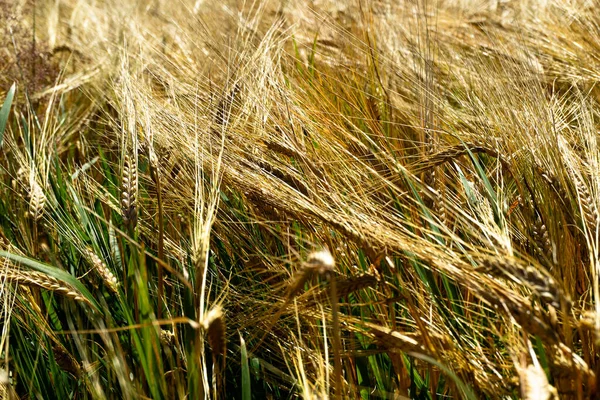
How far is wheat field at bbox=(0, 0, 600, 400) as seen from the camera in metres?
0.74

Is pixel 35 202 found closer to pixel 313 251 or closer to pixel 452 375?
pixel 313 251

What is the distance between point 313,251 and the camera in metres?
0.85

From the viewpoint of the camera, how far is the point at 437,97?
1.22 metres

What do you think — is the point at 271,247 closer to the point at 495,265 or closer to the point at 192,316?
the point at 192,316

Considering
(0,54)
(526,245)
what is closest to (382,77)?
(526,245)

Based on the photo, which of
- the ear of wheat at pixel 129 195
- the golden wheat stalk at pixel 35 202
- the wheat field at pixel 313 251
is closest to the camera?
the wheat field at pixel 313 251

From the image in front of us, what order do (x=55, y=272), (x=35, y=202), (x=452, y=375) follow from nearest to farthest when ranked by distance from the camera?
(x=452, y=375) < (x=55, y=272) < (x=35, y=202)

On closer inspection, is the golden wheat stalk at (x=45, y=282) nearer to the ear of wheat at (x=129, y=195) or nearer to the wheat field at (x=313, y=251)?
the wheat field at (x=313, y=251)

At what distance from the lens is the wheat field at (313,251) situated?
74 cm

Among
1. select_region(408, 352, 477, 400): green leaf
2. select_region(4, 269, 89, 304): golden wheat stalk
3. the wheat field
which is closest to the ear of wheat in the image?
the wheat field

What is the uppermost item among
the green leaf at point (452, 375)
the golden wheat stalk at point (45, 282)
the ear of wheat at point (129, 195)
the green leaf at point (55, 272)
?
the ear of wheat at point (129, 195)

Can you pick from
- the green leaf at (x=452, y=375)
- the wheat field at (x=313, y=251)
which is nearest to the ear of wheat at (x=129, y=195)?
the wheat field at (x=313, y=251)

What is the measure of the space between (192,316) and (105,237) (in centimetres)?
36

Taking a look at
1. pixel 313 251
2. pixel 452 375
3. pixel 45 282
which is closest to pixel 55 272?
pixel 45 282
